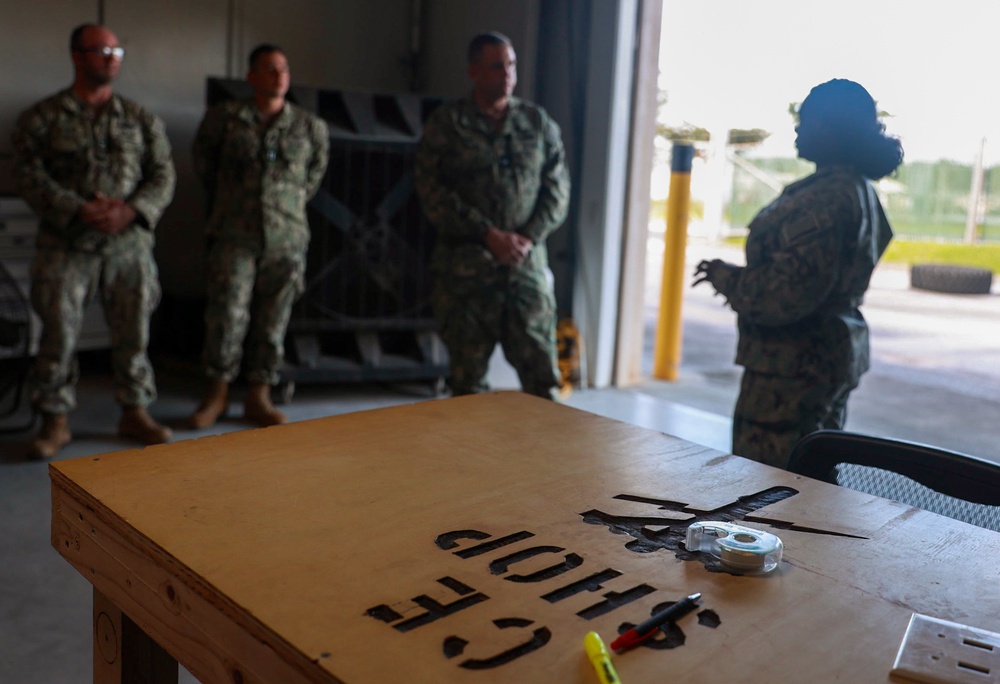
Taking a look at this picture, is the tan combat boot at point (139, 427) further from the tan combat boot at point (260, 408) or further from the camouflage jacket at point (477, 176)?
the camouflage jacket at point (477, 176)

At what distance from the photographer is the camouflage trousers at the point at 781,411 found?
8.48ft

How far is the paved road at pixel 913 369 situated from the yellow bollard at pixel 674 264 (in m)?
0.19

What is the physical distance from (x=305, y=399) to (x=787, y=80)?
3.45m

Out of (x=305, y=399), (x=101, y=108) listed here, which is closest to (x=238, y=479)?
(x=101, y=108)

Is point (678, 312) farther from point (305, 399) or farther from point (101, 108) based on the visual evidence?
point (101, 108)

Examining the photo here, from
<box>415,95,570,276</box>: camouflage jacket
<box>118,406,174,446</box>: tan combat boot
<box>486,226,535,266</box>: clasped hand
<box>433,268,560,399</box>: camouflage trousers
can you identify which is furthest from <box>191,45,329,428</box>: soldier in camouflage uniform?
<box>486,226,535,266</box>: clasped hand

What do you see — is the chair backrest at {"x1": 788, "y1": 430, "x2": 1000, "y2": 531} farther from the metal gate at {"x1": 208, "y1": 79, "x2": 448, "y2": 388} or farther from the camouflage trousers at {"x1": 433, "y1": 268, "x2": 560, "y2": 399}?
the metal gate at {"x1": 208, "y1": 79, "x2": 448, "y2": 388}

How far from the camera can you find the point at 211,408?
4.60 metres

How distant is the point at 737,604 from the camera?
114cm

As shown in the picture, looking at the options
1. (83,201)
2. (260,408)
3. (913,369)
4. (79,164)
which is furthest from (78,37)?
(913,369)

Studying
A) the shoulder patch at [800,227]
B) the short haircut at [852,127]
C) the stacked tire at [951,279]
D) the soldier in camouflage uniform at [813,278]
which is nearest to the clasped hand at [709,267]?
the soldier in camouflage uniform at [813,278]

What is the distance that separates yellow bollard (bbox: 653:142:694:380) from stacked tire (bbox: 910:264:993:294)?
18.9 feet

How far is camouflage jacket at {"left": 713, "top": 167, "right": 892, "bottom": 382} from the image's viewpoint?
246cm

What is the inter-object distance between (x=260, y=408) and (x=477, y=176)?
1.67m
